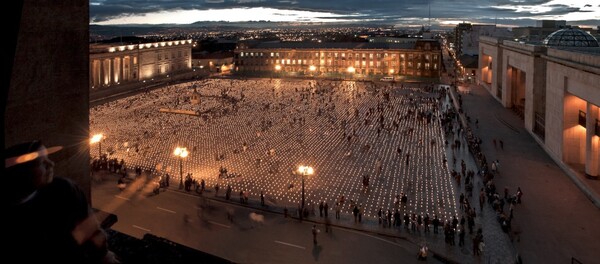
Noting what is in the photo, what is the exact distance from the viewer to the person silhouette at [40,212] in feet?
5.54

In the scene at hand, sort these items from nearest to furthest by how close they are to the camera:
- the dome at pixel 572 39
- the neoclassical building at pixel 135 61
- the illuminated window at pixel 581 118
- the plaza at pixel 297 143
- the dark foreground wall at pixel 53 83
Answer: the dark foreground wall at pixel 53 83 → the plaza at pixel 297 143 → the illuminated window at pixel 581 118 → the dome at pixel 572 39 → the neoclassical building at pixel 135 61

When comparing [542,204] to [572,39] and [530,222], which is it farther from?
[572,39]

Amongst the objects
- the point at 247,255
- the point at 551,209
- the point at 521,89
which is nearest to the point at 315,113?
the point at 521,89

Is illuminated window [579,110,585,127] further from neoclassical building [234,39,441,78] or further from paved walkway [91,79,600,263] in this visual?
neoclassical building [234,39,441,78]

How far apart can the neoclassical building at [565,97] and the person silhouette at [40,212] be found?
2266cm

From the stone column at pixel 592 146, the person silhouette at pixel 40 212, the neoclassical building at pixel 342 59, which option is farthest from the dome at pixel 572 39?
the neoclassical building at pixel 342 59

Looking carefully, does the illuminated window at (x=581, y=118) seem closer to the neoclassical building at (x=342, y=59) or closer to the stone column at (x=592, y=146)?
the stone column at (x=592, y=146)

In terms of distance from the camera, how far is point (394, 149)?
99.0ft

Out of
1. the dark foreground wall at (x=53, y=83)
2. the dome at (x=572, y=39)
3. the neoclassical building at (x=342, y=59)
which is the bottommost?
the dark foreground wall at (x=53, y=83)

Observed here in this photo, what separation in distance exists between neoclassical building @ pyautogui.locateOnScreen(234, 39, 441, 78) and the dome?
4490 cm

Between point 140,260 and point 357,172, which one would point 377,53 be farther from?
point 140,260

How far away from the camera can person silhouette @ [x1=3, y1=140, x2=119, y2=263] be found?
5.54 feet

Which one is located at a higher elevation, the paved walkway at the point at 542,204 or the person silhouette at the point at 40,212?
the person silhouette at the point at 40,212

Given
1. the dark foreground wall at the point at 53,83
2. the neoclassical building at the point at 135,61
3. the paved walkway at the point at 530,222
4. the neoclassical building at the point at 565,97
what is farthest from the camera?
the neoclassical building at the point at 135,61
